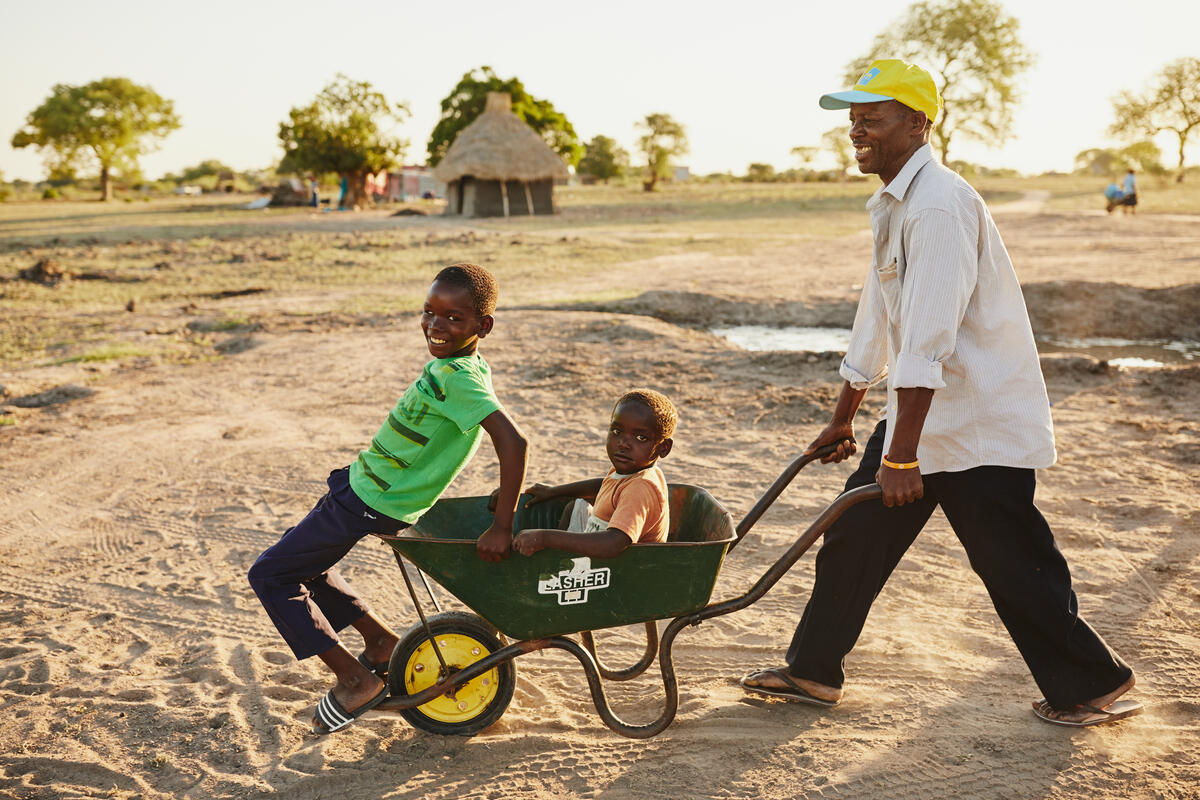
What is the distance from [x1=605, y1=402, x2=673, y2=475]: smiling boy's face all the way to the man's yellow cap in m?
1.05

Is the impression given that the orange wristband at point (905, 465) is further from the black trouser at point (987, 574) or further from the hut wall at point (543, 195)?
the hut wall at point (543, 195)

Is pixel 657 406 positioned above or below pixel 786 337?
above

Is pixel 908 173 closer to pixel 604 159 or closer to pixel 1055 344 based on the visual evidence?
pixel 1055 344

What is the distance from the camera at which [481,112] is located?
1700 inches

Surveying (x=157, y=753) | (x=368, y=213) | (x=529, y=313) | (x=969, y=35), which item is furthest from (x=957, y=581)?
(x=969, y=35)

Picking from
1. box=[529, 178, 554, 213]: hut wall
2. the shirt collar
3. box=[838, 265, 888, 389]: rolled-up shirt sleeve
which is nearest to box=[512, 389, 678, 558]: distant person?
box=[838, 265, 888, 389]: rolled-up shirt sleeve

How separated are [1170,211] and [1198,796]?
96.2ft

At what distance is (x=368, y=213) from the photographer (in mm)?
34219

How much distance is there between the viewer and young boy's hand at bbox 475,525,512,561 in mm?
2506

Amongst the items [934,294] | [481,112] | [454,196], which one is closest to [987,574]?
[934,294]

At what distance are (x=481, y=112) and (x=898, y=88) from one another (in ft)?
141

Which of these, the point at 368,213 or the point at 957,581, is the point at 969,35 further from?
the point at 957,581

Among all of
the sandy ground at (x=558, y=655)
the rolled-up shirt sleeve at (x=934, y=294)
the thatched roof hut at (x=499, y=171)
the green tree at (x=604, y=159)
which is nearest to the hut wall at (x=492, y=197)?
the thatched roof hut at (x=499, y=171)

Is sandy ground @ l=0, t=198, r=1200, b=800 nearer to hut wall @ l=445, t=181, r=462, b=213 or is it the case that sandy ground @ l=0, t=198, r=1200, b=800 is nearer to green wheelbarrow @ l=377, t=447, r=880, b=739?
green wheelbarrow @ l=377, t=447, r=880, b=739
